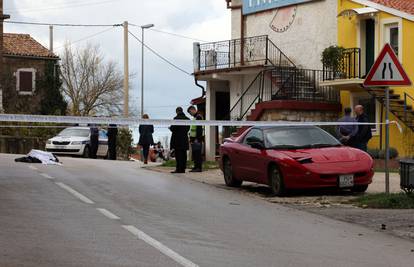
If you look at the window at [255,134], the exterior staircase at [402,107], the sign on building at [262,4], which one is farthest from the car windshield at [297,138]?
the sign on building at [262,4]

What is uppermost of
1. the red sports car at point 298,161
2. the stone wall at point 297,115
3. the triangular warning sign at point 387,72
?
the triangular warning sign at point 387,72

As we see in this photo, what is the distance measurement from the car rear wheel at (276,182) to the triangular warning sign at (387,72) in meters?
2.40

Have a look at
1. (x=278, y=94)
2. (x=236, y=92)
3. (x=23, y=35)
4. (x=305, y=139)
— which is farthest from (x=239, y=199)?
(x=23, y=35)

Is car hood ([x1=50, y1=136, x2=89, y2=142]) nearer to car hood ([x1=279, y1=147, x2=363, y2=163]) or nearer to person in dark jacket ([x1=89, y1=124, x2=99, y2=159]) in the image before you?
person in dark jacket ([x1=89, y1=124, x2=99, y2=159])

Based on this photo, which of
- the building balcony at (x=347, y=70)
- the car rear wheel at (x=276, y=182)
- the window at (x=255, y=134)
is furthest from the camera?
the building balcony at (x=347, y=70)

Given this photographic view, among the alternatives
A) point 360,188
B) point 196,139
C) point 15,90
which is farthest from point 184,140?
point 15,90

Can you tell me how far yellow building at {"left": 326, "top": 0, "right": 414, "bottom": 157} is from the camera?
88.5ft

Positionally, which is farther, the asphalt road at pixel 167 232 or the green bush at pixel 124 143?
the green bush at pixel 124 143

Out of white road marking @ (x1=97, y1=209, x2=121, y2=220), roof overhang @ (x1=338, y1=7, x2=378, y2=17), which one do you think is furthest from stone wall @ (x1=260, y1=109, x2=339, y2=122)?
white road marking @ (x1=97, y1=209, x2=121, y2=220)

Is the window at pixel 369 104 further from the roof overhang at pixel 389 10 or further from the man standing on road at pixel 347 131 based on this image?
the man standing on road at pixel 347 131

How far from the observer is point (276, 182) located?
15320 millimetres

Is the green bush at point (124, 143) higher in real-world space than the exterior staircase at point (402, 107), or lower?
lower

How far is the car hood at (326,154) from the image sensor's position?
14.9m

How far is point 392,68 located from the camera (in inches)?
558
